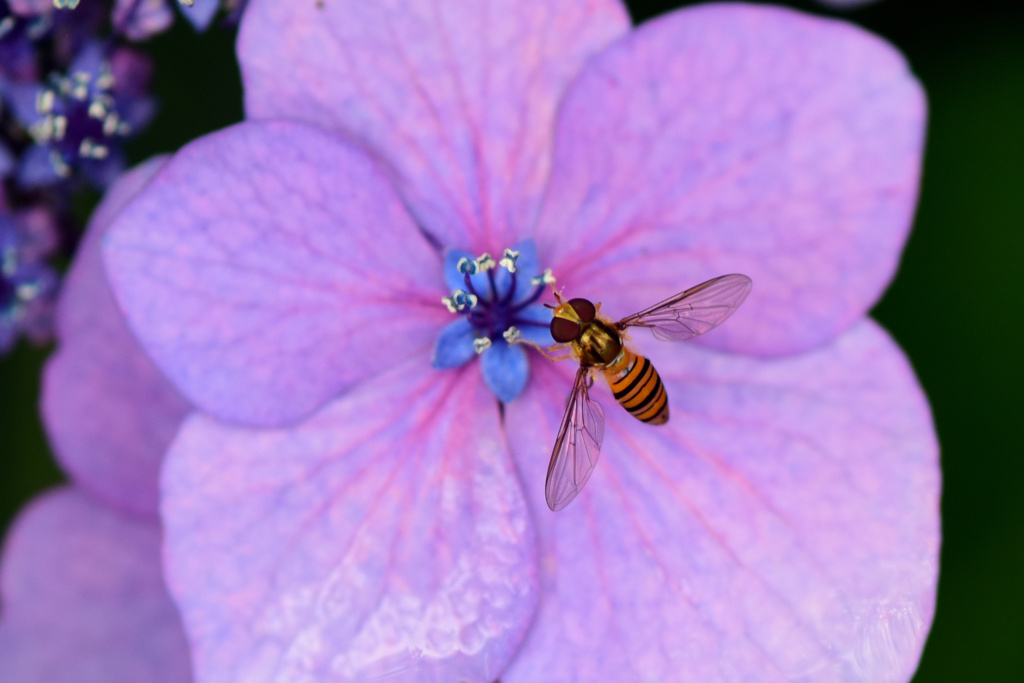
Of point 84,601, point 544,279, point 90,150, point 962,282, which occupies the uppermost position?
point 90,150

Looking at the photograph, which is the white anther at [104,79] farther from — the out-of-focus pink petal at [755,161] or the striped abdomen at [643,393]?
the striped abdomen at [643,393]

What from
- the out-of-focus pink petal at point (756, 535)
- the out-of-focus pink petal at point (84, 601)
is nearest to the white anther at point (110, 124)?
the out-of-focus pink petal at point (84, 601)

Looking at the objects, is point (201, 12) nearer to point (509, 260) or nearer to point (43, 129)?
point (43, 129)

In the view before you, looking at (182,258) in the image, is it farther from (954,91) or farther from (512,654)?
(954,91)

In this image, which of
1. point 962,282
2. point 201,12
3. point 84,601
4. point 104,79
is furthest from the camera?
point 962,282

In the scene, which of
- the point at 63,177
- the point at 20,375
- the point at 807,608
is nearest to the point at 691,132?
the point at 807,608

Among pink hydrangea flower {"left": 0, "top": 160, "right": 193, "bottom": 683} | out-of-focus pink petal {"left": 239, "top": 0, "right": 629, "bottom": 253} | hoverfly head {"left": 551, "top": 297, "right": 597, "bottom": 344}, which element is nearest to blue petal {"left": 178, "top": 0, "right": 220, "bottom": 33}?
out-of-focus pink petal {"left": 239, "top": 0, "right": 629, "bottom": 253}

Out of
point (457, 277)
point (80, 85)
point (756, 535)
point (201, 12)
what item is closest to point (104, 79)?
point (80, 85)
